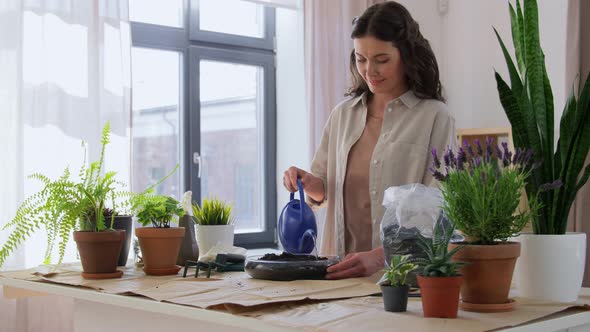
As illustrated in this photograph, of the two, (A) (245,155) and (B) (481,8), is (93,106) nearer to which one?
(A) (245,155)

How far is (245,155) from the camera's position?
423cm

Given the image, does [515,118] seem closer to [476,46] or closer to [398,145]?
[398,145]

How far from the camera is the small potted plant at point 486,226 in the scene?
1289mm

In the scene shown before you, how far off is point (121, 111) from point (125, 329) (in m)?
1.71

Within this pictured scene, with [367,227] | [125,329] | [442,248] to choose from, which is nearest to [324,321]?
[442,248]

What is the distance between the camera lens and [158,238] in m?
1.86

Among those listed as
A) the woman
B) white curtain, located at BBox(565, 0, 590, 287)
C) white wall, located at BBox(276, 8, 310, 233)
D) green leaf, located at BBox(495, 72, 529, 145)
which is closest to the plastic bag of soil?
green leaf, located at BBox(495, 72, 529, 145)

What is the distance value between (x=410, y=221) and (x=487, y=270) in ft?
0.81

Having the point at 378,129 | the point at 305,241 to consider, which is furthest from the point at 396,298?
the point at 378,129

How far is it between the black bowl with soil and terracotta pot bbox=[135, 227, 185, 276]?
239mm

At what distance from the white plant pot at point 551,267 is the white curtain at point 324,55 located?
2.53 meters

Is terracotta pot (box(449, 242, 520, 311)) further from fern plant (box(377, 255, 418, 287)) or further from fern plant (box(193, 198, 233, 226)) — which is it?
fern plant (box(193, 198, 233, 226))

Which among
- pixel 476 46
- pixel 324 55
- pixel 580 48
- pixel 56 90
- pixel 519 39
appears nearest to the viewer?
pixel 519 39

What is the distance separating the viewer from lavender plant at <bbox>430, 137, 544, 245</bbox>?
129 centimetres
